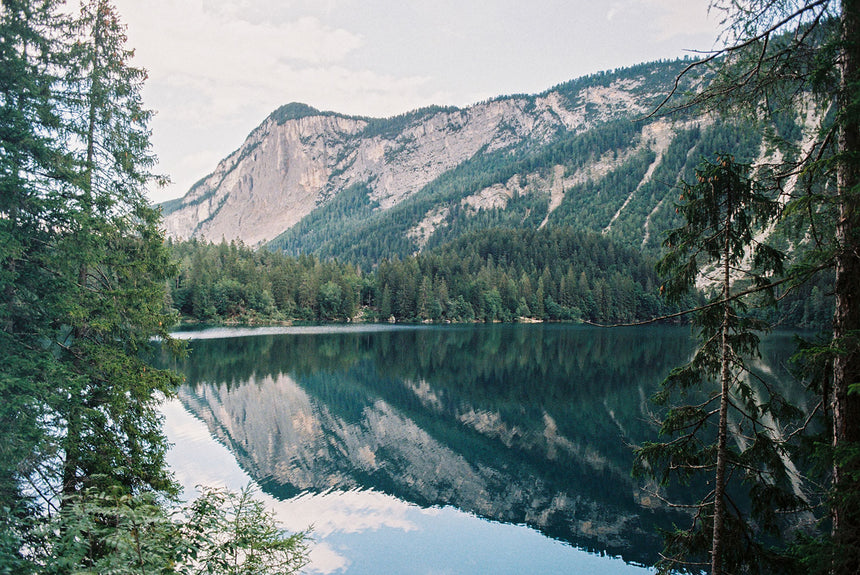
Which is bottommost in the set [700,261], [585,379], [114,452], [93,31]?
[585,379]

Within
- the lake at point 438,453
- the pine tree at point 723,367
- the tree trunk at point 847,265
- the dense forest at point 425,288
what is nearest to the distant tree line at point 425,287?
the dense forest at point 425,288

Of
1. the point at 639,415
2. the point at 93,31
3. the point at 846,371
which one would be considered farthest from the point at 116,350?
the point at 639,415

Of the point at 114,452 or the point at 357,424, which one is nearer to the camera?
the point at 114,452

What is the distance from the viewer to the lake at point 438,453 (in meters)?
14.1

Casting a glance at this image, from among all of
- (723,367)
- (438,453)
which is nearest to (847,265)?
(723,367)

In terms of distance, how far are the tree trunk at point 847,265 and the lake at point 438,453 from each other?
7.68ft

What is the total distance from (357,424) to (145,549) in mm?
21969

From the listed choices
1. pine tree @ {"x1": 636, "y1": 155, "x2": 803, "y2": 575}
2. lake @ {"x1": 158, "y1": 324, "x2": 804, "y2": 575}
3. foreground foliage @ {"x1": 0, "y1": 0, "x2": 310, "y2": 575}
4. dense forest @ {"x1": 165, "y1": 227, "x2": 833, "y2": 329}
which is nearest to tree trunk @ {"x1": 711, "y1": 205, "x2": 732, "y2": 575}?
pine tree @ {"x1": 636, "y1": 155, "x2": 803, "y2": 575}

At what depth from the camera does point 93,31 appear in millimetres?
10875

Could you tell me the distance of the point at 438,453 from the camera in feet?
74.3

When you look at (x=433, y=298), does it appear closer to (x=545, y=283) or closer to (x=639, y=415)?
(x=545, y=283)

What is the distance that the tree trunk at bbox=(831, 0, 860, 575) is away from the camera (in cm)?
477

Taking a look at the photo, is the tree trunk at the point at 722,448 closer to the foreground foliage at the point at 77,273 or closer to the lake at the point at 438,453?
the lake at the point at 438,453

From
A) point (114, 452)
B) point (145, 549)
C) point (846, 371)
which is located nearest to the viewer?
point (846, 371)
